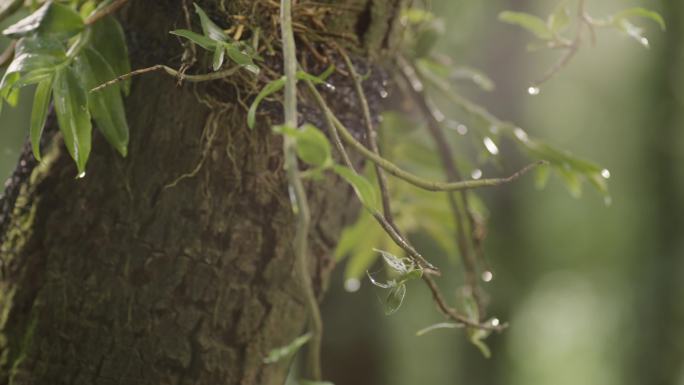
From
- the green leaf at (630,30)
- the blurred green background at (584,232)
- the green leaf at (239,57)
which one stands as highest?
the green leaf at (239,57)

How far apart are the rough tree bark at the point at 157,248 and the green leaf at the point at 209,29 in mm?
49

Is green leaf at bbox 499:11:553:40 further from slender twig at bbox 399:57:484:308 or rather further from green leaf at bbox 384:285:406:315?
green leaf at bbox 384:285:406:315

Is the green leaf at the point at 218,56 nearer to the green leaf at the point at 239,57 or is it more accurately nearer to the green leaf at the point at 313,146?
the green leaf at the point at 239,57

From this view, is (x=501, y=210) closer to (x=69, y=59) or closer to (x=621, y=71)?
(x=621, y=71)

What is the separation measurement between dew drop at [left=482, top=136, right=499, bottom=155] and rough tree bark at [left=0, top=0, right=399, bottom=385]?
10.7 inches

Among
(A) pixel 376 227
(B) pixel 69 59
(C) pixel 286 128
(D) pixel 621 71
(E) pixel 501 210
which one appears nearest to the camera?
→ (C) pixel 286 128

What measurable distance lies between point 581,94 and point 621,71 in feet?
1.01

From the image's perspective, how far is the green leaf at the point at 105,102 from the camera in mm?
619

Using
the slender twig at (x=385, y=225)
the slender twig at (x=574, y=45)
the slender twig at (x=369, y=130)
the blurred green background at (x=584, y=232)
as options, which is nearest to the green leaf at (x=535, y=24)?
the slender twig at (x=574, y=45)

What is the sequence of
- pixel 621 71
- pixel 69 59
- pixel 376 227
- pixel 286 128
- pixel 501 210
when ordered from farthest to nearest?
pixel 621 71
pixel 501 210
pixel 376 227
pixel 69 59
pixel 286 128

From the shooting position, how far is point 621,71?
4648 mm

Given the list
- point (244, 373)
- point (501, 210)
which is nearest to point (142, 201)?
point (244, 373)

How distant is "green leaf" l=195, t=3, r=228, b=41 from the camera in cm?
57

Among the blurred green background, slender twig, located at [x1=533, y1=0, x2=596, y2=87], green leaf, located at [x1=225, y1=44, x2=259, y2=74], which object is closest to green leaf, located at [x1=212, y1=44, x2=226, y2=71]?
green leaf, located at [x1=225, y1=44, x2=259, y2=74]
